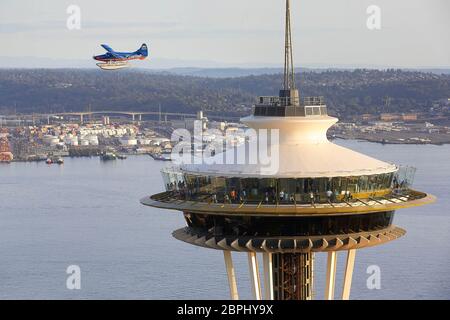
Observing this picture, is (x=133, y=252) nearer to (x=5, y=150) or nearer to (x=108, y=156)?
(x=108, y=156)

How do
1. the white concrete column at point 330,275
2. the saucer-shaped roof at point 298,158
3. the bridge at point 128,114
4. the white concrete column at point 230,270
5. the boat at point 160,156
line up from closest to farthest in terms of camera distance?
the saucer-shaped roof at point 298,158 → the white concrete column at point 230,270 → the white concrete column at point 330,275 → the boat at point 160,156 → the bridge at point 128,114

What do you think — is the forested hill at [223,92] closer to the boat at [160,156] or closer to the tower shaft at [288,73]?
the boat at [160,156]

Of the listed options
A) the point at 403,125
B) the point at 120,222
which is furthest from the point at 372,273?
the point at 403,125

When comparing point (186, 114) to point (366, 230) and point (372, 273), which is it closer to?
point (372, 273)

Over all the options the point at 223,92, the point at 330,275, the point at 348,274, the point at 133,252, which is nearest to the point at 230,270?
the point at 330,275

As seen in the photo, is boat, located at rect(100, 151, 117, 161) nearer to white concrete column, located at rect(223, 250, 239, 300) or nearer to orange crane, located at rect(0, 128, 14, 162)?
orange crane, located at rect(0, 128, 14, 162)

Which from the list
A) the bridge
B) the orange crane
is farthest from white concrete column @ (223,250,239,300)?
the bridge

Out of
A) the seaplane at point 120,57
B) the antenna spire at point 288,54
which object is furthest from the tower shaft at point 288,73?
the seaplane at point 120,57
